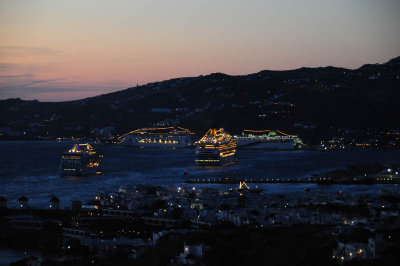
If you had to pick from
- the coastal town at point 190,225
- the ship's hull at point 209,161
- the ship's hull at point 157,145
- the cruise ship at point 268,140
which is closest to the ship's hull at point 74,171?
the ship's hull at point 209,161

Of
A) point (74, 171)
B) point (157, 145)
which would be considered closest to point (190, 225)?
point (74, 171)

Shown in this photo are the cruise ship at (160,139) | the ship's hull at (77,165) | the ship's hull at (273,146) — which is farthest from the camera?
the cruise ship at (160,139)

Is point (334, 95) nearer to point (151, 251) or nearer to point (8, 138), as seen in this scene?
point (8, 138)

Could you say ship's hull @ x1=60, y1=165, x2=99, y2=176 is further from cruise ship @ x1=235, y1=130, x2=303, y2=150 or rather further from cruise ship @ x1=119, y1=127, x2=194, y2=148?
cruise ship @ x1=119, y1=127, x2=194, y2=148

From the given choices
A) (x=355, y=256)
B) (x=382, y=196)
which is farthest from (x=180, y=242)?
(x=382, y=196)

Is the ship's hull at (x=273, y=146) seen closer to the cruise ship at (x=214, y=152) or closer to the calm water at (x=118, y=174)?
the calm water at (x=118, y=174)

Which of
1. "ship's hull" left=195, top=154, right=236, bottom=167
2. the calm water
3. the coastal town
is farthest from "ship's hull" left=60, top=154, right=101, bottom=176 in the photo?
the coastal town
